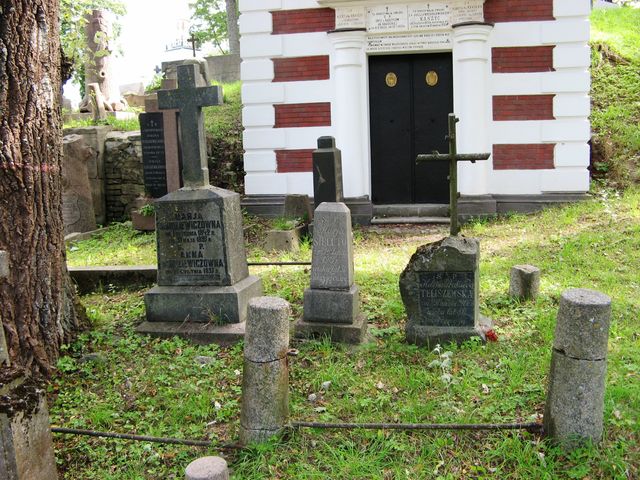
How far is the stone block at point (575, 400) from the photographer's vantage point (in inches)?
131

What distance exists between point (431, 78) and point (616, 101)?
4.56 m

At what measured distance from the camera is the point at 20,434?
2.91 metres

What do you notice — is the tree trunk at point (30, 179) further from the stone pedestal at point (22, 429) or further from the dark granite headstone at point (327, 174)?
the dark granite headstone at point (327, 174)

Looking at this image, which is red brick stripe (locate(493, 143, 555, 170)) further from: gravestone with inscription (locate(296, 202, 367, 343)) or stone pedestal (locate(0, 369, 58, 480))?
stone pedestal (locate(0, 369, 58, 480))

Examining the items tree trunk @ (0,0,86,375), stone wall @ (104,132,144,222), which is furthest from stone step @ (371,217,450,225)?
tree trunk @ (0,0,86,375)

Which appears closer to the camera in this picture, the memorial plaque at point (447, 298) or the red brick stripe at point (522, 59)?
Answer: the memorial plaque at point (447, 298)

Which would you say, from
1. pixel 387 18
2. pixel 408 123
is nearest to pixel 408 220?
pixel 408 123

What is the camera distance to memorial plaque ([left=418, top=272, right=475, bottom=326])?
4793 mm

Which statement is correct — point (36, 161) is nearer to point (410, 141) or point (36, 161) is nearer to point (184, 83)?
point (184, 83)

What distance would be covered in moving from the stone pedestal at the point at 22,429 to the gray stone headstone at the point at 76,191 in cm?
858

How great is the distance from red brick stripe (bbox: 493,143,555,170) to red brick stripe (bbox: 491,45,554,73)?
1162 millimetres

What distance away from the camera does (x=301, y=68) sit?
1050 centimetres

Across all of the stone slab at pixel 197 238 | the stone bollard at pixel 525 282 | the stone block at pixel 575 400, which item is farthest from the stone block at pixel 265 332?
the stone bollard at pixel 525 282

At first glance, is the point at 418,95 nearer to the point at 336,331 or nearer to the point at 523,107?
the point at 523,107
